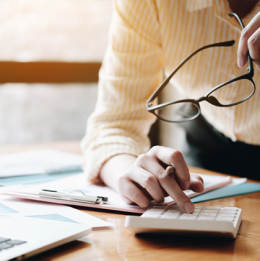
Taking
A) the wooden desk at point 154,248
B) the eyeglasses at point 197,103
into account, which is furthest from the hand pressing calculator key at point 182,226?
the eyeglasses at point 197,103

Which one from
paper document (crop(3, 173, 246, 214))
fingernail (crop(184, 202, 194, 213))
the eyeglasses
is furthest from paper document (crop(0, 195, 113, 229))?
the eyeglasses

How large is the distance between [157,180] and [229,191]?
24cm

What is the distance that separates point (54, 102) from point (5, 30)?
1.42 ft

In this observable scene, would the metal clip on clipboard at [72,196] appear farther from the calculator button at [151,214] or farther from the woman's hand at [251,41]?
the woman's hand at [251,41]

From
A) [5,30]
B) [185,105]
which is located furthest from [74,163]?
[5,30]

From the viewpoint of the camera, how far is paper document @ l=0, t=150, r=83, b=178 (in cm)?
95

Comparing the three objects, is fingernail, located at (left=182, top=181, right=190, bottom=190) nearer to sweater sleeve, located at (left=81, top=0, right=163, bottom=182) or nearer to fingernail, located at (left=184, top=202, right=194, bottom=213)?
fingernail, located at (left=184, top=202, right=194, bottom=213)

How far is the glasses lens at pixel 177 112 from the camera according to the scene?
2.45 ft

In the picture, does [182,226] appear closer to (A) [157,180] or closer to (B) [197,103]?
(A) [157,180]

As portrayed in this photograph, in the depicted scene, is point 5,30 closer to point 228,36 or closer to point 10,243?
point 228,36

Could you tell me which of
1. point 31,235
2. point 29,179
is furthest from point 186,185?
point 29,179

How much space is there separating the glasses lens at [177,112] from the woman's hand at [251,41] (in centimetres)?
18

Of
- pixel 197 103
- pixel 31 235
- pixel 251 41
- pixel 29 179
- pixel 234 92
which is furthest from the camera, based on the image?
pixel 29 179

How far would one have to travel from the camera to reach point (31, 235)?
1.39 ft
